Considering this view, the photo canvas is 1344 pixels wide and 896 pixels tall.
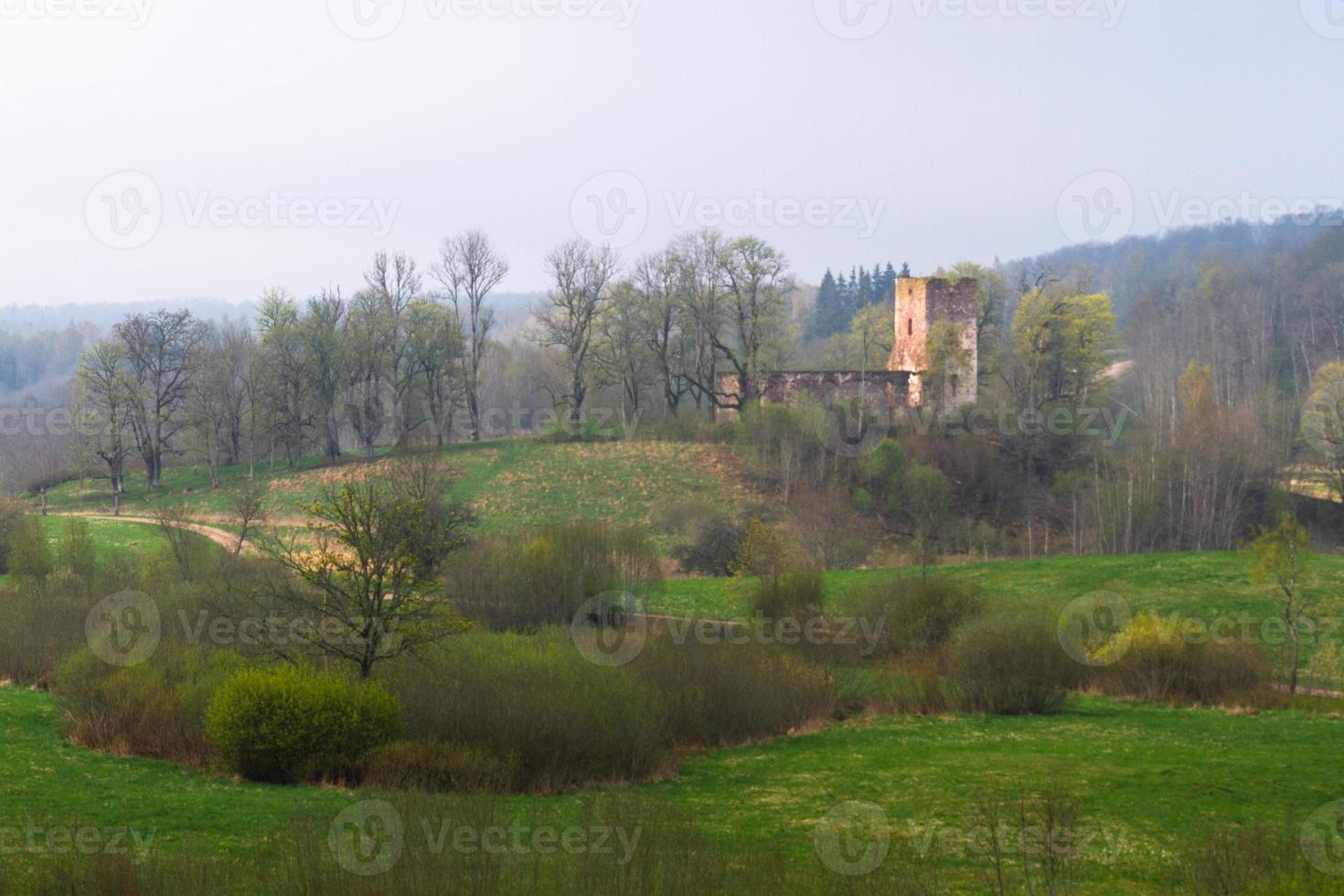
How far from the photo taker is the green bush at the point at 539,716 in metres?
19.2

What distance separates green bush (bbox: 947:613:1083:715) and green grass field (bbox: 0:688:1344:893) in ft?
4.02

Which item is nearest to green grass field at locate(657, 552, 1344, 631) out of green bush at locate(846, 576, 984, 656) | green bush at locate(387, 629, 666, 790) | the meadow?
the meadow

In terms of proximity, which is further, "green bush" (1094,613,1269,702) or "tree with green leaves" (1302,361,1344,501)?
"tree with green leaves" (1302,361,1344,501)

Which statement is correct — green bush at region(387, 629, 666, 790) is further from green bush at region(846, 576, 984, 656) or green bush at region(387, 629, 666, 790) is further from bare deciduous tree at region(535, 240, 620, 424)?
bare deciduous tree at region(535, 240, 620, 424)

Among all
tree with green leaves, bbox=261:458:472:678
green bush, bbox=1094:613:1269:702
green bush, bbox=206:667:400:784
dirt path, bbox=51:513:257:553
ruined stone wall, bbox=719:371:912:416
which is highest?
ruined stone wall, bbox=719:371:912:416

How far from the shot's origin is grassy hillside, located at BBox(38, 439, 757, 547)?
54938mm

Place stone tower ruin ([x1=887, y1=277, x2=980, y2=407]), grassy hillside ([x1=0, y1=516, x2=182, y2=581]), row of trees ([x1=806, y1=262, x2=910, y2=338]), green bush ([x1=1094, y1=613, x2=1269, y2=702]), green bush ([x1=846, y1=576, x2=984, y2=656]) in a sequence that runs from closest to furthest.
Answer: green bush ([x1=1094, y1=613, x2=1269, y2=702]) < green bush ([x1=846, y1=576, x2=984, y2=656]) < grassy hillside ([x1=0, y1=516, x2=182, y2=581]) < stone tower ruin ([x1=887, y1=277, x2=980, y2=407]) < row of trees ([x1=806, y1=262, x2=910, y2=338])

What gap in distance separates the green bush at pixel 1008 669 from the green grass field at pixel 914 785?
1.23 m

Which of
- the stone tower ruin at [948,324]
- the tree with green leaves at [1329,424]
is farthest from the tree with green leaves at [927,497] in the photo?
the tree with green leaves at [1329,424]

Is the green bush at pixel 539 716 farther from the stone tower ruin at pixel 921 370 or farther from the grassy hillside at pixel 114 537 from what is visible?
the stone tower ruin at pixel 921 370

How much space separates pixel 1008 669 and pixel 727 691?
6.47m

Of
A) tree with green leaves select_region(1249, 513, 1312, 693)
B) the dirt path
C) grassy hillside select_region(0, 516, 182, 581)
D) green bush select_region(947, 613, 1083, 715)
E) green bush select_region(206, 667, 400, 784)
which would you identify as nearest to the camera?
green bush select_region(206, 667, 400, 784)

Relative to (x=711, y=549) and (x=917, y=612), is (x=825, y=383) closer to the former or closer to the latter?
(x=711, y=549)

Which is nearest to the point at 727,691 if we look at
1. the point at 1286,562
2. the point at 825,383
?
the point at 1286,562
